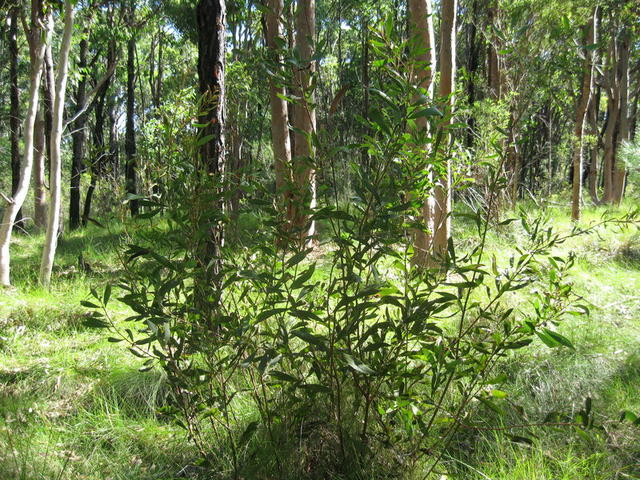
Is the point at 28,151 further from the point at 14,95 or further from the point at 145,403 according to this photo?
the point at 14,95

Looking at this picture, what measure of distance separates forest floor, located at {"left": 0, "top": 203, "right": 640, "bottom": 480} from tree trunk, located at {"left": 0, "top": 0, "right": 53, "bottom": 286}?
28.0 inches

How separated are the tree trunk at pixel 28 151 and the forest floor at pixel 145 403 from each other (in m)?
0.71

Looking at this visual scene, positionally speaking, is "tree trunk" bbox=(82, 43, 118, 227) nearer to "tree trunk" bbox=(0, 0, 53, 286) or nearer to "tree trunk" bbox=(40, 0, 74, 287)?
"tree trunk" bbox=(40, 0, 74, 287)

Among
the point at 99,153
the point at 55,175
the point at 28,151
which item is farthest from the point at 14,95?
the point at 55,175

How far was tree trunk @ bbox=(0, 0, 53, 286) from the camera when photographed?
5.69 m

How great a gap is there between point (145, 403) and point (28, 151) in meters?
4.17

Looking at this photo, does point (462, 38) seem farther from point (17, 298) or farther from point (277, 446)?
point (277, 446)

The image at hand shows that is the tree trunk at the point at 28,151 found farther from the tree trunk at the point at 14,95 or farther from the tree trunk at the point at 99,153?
the tree trunk at the point at 14,95

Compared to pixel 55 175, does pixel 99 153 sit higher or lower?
higher

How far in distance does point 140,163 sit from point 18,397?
2171mm

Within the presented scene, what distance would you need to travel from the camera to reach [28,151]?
5820 millimetres

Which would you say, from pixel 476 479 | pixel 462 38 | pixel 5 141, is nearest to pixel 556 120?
pixel 462 38

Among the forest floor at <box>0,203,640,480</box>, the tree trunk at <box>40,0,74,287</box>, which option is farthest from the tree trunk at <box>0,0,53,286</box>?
the forest floor at <box>0,203,640,480</box>

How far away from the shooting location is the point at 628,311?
183 inches
